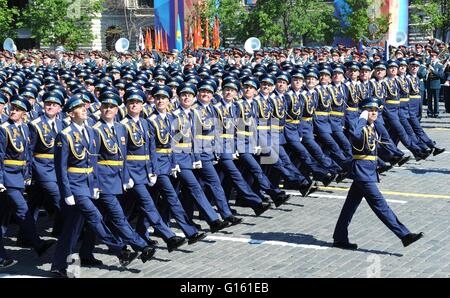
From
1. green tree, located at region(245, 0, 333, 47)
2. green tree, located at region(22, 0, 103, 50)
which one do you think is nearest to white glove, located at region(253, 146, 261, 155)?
green tree, located at region(245, 0, 333, 47)

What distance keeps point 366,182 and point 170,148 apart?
2.44 metres

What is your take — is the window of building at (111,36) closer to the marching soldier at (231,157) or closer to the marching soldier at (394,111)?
the marching soldier at (394,111)

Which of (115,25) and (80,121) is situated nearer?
(80,121)

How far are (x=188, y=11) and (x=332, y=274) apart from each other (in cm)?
3546

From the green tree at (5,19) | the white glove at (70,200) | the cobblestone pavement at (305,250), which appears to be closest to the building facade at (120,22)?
the green tree at (5,19)

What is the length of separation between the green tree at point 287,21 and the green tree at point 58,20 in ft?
26.8

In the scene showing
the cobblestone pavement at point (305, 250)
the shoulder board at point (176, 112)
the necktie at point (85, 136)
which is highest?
the shoulder board at point (176, 112)

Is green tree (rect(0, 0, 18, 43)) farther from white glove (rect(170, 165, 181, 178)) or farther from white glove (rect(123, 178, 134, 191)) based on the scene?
white glove (rect(123, 178, 134, 191))

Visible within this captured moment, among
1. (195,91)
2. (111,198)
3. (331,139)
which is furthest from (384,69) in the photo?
(111,198)

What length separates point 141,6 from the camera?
190 ft

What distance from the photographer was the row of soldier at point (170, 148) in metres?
9.68

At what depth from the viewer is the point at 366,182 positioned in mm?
10312

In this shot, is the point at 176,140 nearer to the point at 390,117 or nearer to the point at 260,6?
the point at 390,117

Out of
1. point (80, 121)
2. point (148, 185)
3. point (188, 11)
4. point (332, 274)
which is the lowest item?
point (332, 274)
